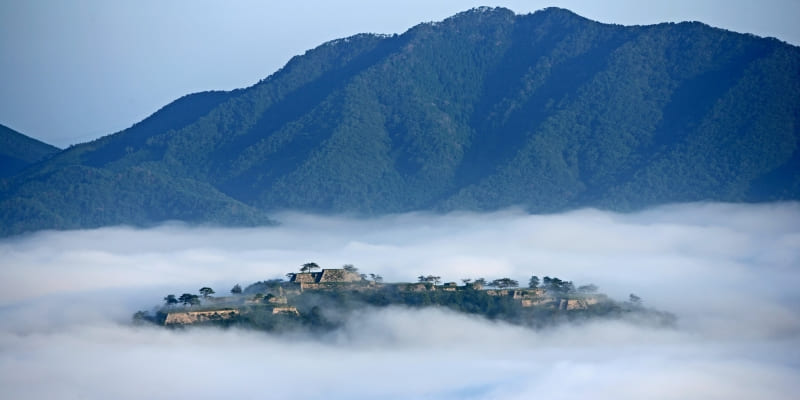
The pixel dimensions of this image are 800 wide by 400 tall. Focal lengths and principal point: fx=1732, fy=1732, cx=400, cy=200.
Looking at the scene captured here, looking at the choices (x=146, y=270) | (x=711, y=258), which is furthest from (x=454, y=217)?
(x=146, y=270)

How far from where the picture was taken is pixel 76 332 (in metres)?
124

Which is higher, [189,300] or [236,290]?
[236,290]

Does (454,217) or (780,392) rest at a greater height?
(454,217)

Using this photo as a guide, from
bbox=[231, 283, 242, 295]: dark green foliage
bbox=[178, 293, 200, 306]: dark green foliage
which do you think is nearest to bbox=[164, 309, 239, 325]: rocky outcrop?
bbox=[178, 293, 200, 306]: dark green foliage

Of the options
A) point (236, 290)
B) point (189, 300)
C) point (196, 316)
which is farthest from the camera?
point (236, 290)

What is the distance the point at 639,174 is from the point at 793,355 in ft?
233

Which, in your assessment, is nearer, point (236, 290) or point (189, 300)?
point (189, 300)

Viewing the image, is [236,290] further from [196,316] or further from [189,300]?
[196,316]

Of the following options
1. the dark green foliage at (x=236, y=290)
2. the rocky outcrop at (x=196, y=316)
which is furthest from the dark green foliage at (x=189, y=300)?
the dark green foliage at (x=236, y=290)

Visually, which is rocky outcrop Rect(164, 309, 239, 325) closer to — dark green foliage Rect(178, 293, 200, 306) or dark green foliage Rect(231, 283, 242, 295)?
dark green foliage Rect(178, 293, 200, 306)

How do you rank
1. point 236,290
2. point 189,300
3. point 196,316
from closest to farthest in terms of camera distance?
1. point 196,316
2. point 189,300
3. point 236,290

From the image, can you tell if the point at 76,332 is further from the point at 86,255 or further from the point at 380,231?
the point at 380,231

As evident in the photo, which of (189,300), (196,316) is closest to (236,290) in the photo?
(189,300)

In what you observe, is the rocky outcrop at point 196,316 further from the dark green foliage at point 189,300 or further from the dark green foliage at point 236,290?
the dark green foliage at point 236,290
